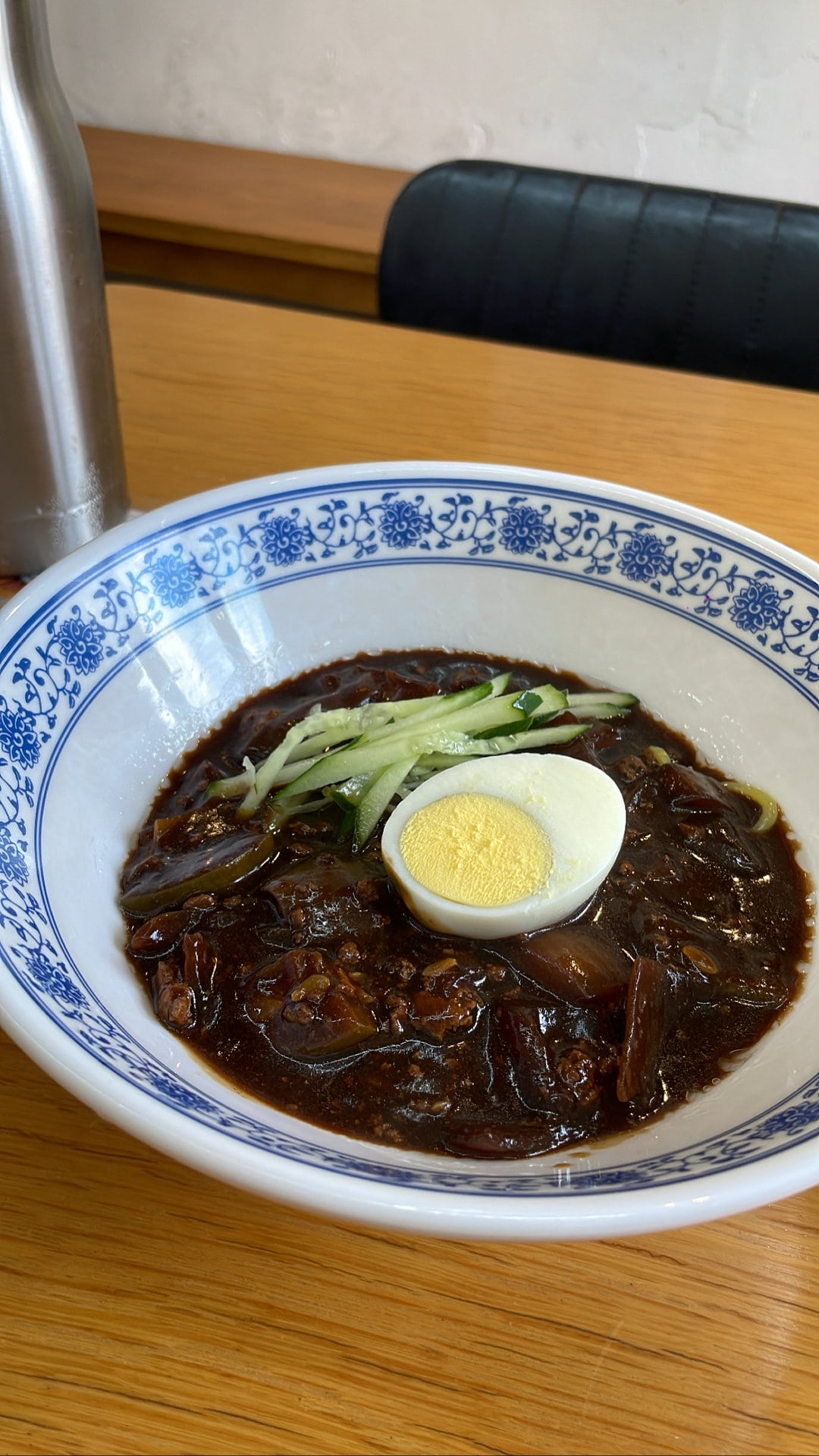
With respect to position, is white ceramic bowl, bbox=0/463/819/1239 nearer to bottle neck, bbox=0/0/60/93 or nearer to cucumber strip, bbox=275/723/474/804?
cucumber strip, bbox=275/723/474/804

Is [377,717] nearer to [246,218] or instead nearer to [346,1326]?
[346,1326]

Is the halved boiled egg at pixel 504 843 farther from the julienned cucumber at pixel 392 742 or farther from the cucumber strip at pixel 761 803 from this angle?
the cucumber strip at pixel 761 803

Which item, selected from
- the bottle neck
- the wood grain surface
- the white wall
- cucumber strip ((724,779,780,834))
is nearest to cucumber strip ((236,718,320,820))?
cucumber strip ((724,779,780,834))

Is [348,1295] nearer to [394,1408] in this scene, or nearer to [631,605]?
[394,1408]

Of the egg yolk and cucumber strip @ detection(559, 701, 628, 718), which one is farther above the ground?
the egg yolk

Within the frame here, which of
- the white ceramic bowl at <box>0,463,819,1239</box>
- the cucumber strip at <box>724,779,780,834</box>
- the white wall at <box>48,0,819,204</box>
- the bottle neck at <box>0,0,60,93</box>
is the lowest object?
the cucumber strip at <box>724,779,780,834</box>

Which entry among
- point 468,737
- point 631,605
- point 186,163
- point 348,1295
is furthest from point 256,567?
point 186,163
